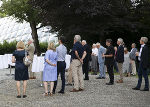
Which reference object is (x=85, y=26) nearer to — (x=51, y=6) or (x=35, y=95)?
(x=51, y=6)

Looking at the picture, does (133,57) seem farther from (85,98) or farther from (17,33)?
(17,33)

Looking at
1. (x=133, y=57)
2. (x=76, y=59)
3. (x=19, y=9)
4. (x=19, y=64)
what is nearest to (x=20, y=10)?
(x=19, y=9)

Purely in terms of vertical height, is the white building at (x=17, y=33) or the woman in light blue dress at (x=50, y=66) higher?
the white building at (x=17, y=33)

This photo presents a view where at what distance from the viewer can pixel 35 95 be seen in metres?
11.4

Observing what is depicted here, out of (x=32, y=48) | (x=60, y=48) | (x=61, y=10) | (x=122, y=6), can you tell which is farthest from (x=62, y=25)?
(x=60, y=48)

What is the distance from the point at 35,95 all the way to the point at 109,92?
2657mm

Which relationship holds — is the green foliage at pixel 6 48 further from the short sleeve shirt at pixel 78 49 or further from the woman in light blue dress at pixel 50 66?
the woman in light blue dress at pixel 50 66

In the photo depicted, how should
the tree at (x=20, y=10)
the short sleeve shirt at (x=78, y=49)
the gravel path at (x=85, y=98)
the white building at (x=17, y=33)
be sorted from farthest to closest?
1. the white building at (x=17, y=33)
2. the tree at (x=20, y=10)
3. the short sleeve shirt at (x=78, y=49)
4. the gravel path at (x=85, y=98)

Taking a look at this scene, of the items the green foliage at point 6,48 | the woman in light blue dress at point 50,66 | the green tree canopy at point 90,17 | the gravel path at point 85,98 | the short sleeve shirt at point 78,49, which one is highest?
the green tree canopy at point 90,17

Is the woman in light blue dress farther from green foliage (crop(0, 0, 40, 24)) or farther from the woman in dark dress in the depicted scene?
green foliage (crop(0, 0, 40, 24))

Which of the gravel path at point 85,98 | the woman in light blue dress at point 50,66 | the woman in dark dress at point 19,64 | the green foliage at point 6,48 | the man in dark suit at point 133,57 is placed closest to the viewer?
the gravel path at point 85,98

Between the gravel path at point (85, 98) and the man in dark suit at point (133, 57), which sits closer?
the gravel path at point (85, 98)

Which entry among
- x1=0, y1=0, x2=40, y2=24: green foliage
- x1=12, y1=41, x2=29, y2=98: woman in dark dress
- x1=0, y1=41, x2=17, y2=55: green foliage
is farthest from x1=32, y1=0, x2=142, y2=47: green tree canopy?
x1=0, y1=0, x2=40, y2=24: green foliage

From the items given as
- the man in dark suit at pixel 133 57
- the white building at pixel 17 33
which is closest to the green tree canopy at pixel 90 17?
the man in dark suit at pixel 133 57
